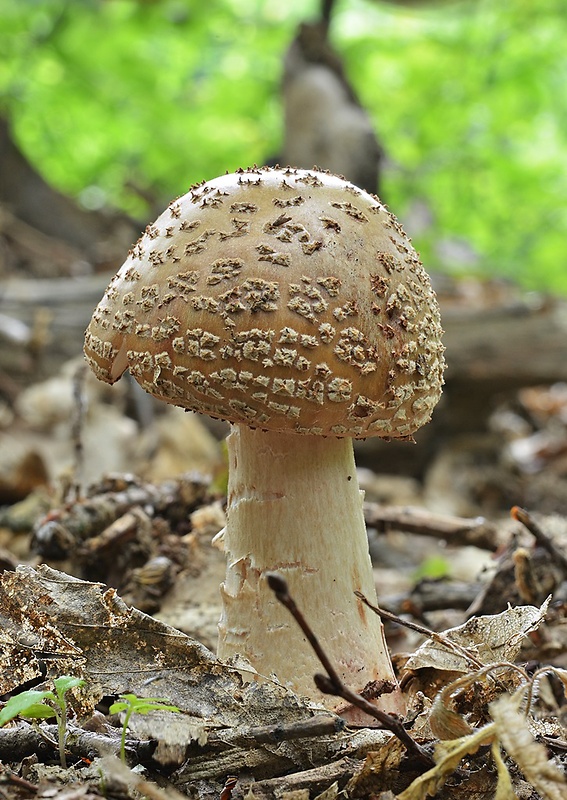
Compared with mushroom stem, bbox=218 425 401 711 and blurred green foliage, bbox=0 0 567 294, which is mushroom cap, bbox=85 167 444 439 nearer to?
mushroom stem, bbox=218 425 401 711

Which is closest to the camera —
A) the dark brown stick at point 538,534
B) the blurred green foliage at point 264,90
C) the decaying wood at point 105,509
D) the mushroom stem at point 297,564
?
the mushroom stem at point 297,564

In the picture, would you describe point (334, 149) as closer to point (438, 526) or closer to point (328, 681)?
point (438, 526)

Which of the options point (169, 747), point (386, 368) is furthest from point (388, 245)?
point (169, 747)

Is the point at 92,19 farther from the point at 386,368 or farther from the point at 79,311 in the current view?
the point at 386,368

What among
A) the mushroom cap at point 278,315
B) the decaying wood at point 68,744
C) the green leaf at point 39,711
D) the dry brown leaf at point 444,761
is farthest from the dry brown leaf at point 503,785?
the green leaf at point 39,711

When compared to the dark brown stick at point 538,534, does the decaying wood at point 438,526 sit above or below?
above

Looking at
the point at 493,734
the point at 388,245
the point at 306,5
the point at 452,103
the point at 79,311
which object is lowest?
the point at 493,734

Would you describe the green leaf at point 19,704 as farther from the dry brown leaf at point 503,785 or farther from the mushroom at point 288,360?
the dry brown leaf at point 503,785
